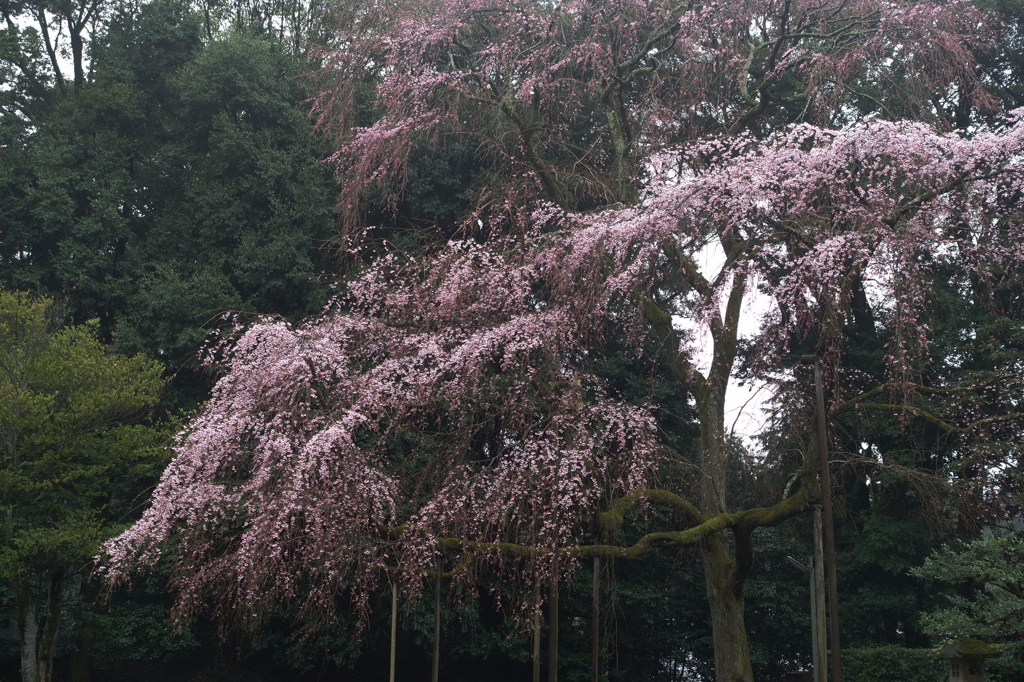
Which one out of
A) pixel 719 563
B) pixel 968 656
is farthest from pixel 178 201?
pixel 968 656

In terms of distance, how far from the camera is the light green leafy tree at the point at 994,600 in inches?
427

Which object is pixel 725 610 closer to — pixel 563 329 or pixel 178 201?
pixel 563 329

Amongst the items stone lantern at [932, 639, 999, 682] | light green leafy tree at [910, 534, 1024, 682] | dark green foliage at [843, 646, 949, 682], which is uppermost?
light green leafy tree at [910, 534, 1024, 682]

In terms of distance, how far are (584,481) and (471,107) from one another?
8.20 m

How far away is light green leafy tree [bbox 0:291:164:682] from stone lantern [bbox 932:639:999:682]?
14.2 meters

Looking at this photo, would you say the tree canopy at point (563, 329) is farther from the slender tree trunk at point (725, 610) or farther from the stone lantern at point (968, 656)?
the stone lantern at point (968, 656)

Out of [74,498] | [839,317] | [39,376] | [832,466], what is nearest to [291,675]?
[74,498]

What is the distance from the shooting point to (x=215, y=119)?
21.1 metres

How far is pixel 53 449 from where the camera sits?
17.0 metres

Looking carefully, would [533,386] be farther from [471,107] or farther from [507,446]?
[471,107]

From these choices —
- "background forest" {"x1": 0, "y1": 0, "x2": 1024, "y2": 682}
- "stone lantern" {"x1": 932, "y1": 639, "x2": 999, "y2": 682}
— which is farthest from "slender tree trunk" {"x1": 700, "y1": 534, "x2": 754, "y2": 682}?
"stone lantern" {"x1": 932, "y1": 639, "x2": 999, "y2": 682}

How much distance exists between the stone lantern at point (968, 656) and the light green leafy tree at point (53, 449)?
14.2m

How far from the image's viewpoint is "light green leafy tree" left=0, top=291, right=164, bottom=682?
16156mm

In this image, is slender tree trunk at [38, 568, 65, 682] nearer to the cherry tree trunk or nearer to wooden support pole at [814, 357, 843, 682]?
the cherry tree trunk
